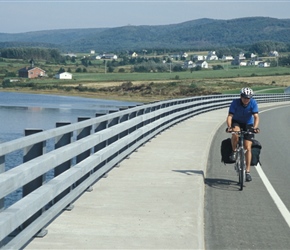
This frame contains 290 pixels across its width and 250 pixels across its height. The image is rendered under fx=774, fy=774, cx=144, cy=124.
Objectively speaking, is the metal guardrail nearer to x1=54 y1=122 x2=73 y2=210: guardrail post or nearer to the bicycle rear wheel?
x1=54 y1=122 x2=73 y2=210: guardrail post

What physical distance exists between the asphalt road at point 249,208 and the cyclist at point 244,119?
0.61 meters

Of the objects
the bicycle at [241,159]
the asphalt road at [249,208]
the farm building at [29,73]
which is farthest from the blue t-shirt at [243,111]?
the farm building at [29,73]

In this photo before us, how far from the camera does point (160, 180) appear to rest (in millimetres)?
12570

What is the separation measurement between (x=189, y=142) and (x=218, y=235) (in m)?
11.2

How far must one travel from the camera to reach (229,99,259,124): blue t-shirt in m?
13.3

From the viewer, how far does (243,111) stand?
13.4 m

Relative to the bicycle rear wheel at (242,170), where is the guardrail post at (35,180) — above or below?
above

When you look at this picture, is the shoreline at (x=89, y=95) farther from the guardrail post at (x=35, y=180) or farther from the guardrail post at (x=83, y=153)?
the guardrail post at (x=35, y=180)

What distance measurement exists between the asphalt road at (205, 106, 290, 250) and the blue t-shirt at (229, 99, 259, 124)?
1.12 meters

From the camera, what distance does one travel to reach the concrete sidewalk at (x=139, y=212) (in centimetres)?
805

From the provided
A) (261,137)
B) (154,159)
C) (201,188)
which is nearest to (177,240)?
(201,188)

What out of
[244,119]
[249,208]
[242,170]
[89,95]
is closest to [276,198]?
[242,170]

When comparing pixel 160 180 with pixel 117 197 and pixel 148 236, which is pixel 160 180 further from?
pixel 148 236

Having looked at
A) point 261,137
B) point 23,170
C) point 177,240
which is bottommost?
point 261,137
